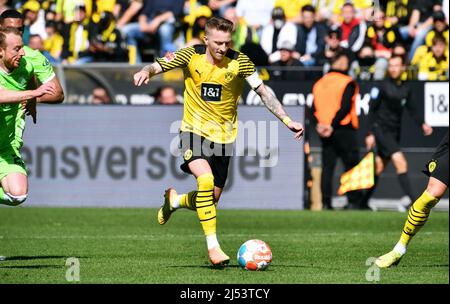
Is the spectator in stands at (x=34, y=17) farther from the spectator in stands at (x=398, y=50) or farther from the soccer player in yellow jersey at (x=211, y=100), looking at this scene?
the soccer player in yellow jersey at (x=211, y=100)

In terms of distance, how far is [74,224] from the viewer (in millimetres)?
16250

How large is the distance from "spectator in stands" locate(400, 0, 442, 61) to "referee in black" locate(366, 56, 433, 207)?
10.1 feet

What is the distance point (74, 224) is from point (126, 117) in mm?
3646

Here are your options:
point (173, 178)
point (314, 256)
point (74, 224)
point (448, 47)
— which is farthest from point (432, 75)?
point (314, 256)

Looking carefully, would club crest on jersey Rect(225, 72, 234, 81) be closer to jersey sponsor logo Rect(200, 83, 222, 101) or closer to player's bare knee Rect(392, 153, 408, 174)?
jersey sponsor logo Rect(200, 83, 222, 101)

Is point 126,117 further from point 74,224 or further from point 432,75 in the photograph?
point 432,75

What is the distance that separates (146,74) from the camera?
34.9 ft

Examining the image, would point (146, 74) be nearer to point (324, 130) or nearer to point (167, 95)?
point (324, 130)

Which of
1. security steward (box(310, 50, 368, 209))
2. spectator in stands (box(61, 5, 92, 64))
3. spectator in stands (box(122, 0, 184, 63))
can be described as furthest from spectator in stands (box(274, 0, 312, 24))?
spectator in stands (box(61, 5, 92, 64))

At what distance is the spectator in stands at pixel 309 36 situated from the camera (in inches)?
875

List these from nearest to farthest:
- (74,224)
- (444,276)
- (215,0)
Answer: (444,276) < (74,224) < (215,0)

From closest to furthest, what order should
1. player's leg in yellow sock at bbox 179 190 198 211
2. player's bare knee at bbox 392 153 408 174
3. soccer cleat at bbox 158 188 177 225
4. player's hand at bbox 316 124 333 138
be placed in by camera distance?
1. player's leg in yellow sock at bbox 179 190 198 211
2. soccer cleat at bbox 158 188 177 225
3. player's bare knee at bbox 392 153 408 174
4. player's hand at bbox 316 124 333 138

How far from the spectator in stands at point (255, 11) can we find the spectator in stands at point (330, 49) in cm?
195

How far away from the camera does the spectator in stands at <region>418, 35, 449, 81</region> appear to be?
20484 millimetres
